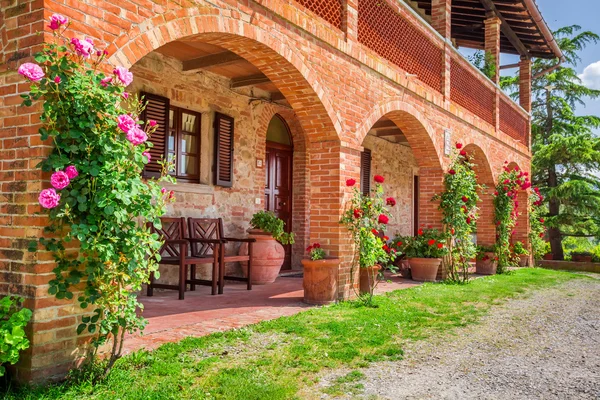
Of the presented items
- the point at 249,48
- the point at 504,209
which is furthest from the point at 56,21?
the point at 504,209

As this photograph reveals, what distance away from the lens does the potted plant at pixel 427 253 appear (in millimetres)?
8492

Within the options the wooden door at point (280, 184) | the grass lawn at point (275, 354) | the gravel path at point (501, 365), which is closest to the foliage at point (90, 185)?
the grass lawn at point (275, 354)

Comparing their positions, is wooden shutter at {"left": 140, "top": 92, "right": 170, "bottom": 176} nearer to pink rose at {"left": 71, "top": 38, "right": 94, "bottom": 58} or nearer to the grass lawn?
the grass lawn

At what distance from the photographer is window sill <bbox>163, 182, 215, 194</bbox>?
6556mm

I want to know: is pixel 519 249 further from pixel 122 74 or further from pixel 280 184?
pixel 122 74

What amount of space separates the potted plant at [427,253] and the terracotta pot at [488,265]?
8.54 feet

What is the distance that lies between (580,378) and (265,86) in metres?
→ 6.05

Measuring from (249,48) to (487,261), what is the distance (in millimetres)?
7813

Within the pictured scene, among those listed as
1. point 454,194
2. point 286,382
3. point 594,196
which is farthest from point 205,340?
point 594,196

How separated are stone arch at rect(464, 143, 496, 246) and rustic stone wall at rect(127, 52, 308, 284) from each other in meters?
4.91

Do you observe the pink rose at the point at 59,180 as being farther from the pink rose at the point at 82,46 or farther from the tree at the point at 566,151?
the tree at the point at 566,151

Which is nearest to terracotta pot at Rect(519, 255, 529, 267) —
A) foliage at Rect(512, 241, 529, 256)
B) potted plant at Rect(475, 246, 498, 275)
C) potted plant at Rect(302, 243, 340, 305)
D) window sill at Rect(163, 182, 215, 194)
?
foliage at Rect(512, 241, 529, 256)

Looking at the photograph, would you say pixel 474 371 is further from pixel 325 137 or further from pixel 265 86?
pixel 265 86

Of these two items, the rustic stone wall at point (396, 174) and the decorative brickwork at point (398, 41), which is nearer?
the decorative brickwork at point (398, 41)
